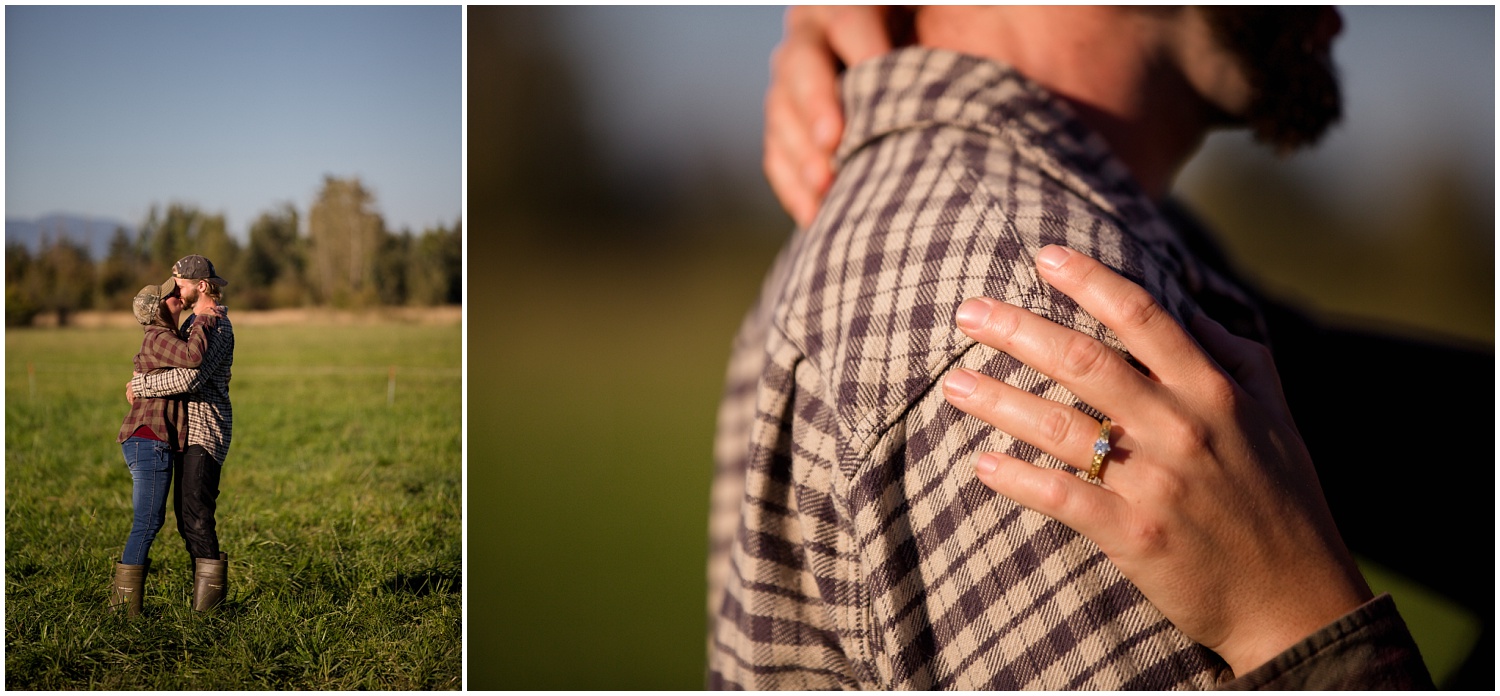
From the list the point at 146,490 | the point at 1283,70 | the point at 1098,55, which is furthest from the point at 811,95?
the point at 146,490

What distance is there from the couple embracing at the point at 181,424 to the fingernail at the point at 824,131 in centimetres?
105

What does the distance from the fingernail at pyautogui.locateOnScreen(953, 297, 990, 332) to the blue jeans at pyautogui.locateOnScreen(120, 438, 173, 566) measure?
1.10 meters

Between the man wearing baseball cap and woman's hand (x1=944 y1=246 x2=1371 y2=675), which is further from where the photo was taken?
the man wearing baseball cap

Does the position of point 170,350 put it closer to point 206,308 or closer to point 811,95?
point 206,308

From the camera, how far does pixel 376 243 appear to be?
1432mm

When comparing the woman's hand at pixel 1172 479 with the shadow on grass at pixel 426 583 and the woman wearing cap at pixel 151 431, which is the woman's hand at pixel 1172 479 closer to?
the shadow on grass at pixel 426 583

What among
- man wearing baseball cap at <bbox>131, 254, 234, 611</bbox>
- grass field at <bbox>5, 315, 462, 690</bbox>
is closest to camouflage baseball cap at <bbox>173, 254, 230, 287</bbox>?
man wearing baseball cap at <bbox>131, 254, 234, 611</bbox>

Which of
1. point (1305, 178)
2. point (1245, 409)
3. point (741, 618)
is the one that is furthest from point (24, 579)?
point (1305, 178)

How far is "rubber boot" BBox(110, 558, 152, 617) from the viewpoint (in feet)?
4.06

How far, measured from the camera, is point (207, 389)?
3.98 feet

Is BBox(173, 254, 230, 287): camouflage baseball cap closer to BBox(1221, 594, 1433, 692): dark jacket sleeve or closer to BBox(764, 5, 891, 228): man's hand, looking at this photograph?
BBox(764, 5, 891, 228): man's hand

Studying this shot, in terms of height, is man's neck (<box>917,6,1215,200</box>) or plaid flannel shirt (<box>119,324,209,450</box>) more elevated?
man's neck (<box>917,6,1215,200</box>)

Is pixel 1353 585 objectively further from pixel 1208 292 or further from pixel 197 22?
pixel 197 22

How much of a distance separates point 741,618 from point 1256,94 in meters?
1.57
